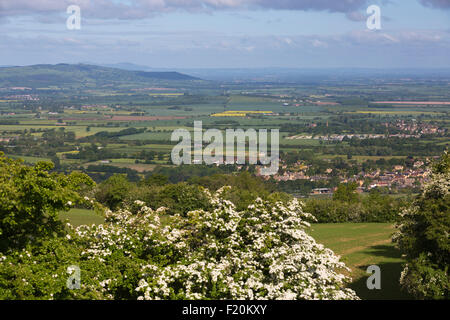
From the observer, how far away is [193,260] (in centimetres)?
1336

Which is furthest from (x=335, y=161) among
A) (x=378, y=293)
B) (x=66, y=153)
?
(x=378, y=293)

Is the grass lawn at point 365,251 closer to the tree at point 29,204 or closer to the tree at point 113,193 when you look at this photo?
the tree at point 29,204

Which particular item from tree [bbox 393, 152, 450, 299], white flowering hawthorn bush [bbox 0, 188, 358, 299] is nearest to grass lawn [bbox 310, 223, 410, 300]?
white flowering hawthorn bush [bbox 0, 188, 358, 299]

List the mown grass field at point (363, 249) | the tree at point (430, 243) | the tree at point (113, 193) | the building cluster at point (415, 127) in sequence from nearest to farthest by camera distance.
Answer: the tree at point (430, 243)
the mown grass field at point (363, 249)
the tree at point (113, 193)
the building cluster at point (415, 127)

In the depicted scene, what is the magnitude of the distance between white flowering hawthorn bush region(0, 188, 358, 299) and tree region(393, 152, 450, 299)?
10.1 feet

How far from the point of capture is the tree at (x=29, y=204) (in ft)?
40.4

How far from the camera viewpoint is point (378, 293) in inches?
806

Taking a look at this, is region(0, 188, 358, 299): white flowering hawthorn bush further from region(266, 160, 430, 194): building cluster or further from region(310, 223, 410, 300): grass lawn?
region(266, 160, 430, 194): building cluster

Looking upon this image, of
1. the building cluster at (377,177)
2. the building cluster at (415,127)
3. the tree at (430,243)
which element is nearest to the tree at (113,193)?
the tree at (430,243)

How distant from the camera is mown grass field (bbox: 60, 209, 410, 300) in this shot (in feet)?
69.2

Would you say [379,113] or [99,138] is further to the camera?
[379,113]

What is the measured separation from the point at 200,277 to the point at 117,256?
3160mm
